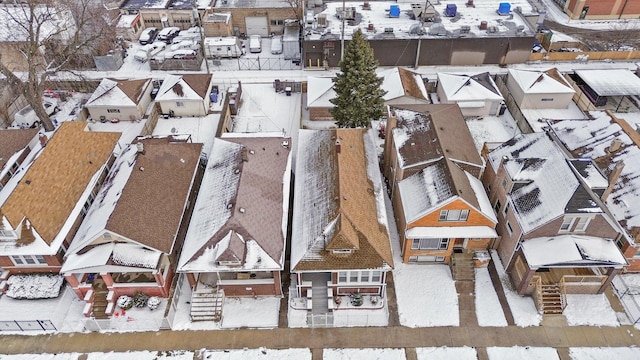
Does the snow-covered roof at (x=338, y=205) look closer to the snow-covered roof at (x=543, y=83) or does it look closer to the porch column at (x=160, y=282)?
the porch column at (x=160, y=282)

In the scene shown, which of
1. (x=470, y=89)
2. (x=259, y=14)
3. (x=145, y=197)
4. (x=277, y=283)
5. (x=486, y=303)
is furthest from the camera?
(x=259, y=14)

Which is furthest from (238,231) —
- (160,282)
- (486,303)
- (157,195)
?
(486,303)

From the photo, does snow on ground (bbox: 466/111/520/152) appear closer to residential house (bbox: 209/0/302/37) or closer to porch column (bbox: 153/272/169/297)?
residential house (bbox: 209/0/302/37)

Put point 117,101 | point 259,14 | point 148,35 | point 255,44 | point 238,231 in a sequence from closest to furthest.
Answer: point 238,231 → point 117,101 → point 255,44 → point 259,14 → point 148,35

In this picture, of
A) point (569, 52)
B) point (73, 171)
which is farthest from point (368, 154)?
point (569, 52)

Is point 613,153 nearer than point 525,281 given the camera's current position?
No

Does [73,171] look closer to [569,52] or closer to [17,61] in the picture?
[17,61]

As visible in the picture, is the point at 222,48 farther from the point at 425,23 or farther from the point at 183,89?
the point at 425,23
